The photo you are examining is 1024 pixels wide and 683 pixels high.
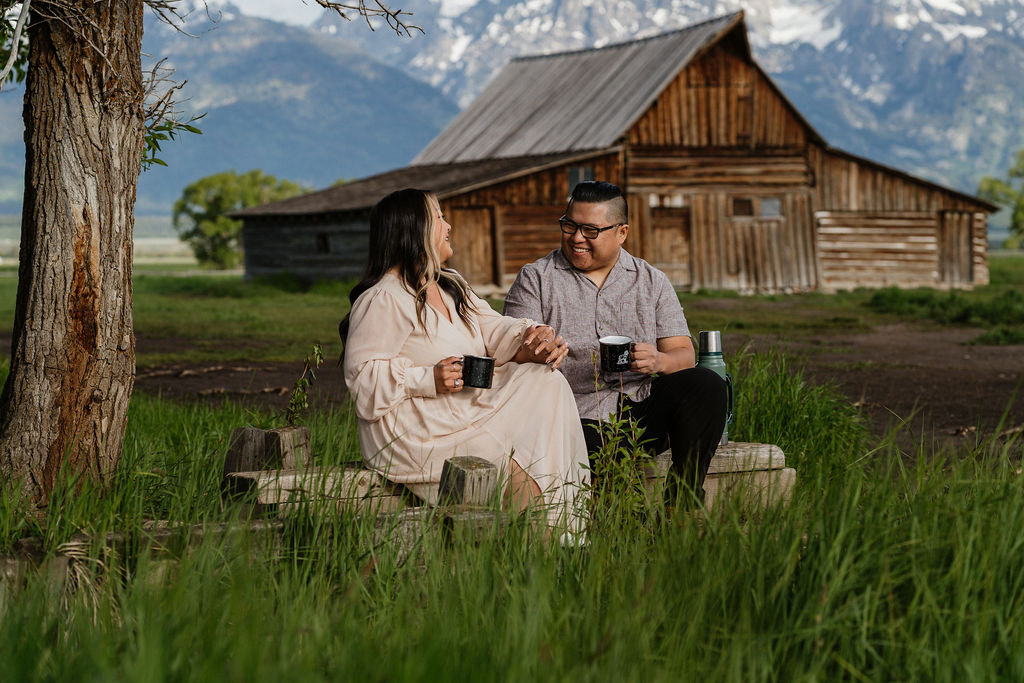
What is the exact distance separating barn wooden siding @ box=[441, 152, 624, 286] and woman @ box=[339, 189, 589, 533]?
21.8m

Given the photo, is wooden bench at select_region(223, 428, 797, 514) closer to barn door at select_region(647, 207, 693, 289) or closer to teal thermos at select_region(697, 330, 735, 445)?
teal thermos at select_region(697, 330, 735, 445)

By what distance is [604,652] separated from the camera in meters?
2.26

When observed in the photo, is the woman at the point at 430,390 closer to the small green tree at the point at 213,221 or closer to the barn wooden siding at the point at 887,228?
the barn wooden siding at the point at 887,228

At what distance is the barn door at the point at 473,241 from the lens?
2586 centimetres

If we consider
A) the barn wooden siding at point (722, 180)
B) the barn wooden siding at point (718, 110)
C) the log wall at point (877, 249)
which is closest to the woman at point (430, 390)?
the barn wooden siding at point (722, 180)

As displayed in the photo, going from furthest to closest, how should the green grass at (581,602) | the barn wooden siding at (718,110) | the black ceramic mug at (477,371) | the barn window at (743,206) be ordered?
the barn window at (743,206) < the barn wooden siding at (718,110) < the black ceramic mug at (477,371) < the green grass at (581,602)

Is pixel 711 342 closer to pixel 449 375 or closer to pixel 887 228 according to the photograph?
pixel 449 375

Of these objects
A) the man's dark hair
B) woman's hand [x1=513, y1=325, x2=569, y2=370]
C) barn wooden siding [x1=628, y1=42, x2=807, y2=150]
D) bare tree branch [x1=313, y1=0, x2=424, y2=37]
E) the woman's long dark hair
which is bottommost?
woman's hand [x1=513, y1=325, x2=569, y2=370]

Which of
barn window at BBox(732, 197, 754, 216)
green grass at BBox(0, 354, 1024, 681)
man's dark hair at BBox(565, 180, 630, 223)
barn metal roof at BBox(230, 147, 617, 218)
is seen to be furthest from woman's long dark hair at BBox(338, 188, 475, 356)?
barn window at BBox(732, 197, 754, 216)

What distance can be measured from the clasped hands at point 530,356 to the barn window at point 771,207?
989 inches

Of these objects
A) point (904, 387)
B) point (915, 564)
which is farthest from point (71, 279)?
point (904, 387)

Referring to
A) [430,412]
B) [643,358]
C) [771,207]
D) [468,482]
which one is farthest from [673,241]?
[468,482]

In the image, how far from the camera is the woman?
376cm

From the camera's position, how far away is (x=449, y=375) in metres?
3.73
